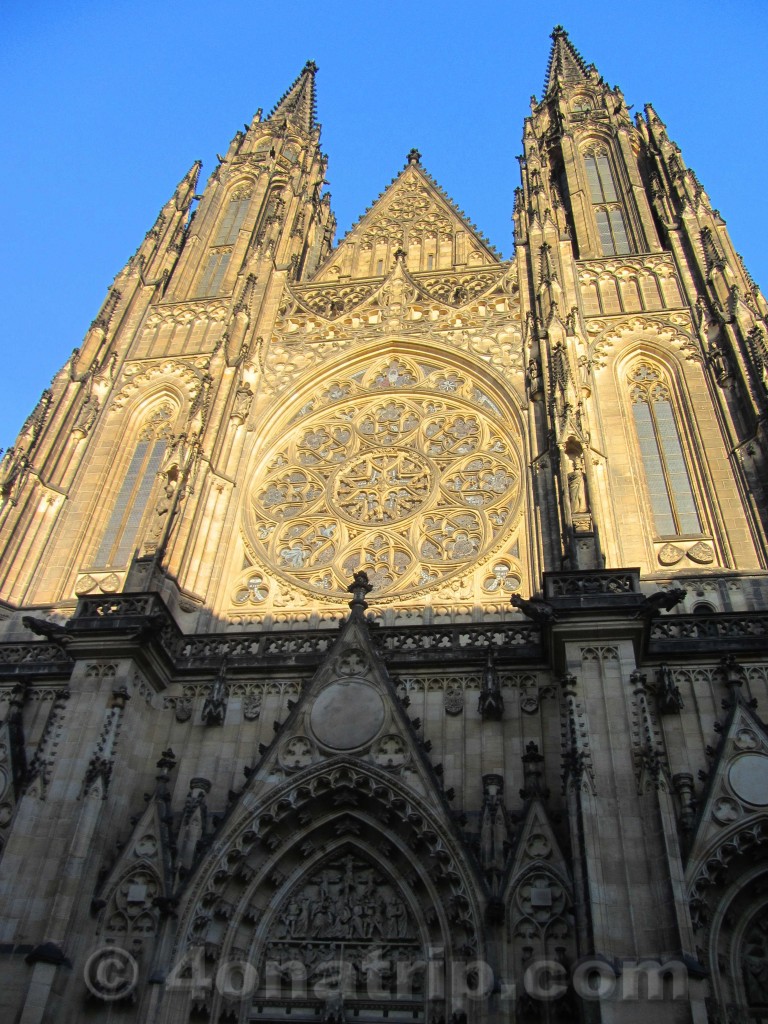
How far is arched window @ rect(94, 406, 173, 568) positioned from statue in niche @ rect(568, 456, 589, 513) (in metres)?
7.25

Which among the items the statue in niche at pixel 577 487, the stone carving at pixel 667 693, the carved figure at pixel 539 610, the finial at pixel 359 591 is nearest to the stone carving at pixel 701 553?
the statue in niche at pixel 577 487

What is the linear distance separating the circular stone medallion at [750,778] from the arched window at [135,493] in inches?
410

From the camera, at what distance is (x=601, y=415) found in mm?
16484

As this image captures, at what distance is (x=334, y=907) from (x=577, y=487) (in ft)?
22.0

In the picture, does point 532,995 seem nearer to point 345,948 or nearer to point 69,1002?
point 345,948

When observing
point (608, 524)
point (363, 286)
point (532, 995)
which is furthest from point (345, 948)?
point (363, 286)

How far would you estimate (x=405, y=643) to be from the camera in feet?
43.1

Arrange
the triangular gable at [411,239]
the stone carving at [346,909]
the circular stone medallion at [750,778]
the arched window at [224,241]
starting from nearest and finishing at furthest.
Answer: the circular stone medallion at [750,778] < the stone carving at [346,909] < the triangular gable at [411,239] < the arched window at [224,241]

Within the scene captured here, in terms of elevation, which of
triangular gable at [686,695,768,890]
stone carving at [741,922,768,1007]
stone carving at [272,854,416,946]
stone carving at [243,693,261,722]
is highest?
stone carving at [243,693,261,722]

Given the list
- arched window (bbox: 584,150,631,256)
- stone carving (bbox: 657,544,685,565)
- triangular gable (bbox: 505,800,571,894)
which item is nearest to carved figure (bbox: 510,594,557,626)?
triangular gable (bbox: 505,800,571,894)

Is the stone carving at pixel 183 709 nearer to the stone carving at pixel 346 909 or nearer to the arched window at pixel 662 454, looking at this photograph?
the stone carving at pixel 346 909

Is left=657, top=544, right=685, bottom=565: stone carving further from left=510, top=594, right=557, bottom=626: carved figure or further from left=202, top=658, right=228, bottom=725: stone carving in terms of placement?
left=202, top=658, right=228, bottom=725: stone carving

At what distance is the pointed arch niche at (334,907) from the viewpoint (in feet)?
33.8

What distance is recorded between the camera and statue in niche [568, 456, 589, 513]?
13055 millimetres
